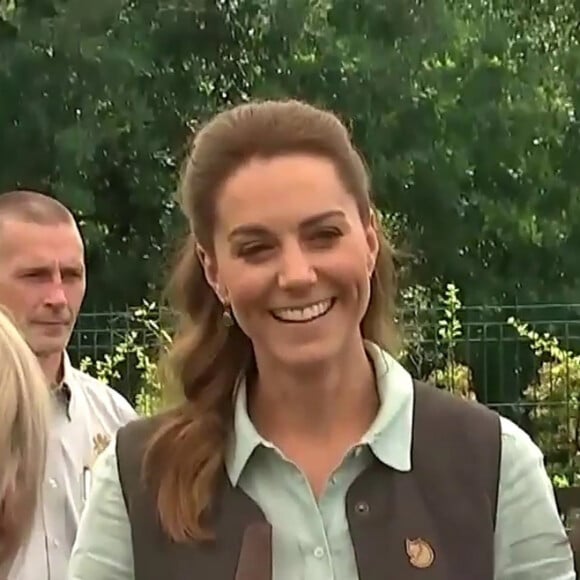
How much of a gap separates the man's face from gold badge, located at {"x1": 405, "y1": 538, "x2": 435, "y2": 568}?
6.63 feet

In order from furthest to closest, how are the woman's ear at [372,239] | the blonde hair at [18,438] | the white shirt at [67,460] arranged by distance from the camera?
the white shirt at [67,460], the blonde hair at [18,438], the woman's ear at [372,239]

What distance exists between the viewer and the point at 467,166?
16.9m

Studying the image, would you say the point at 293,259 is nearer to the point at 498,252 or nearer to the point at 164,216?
the point at 164,216

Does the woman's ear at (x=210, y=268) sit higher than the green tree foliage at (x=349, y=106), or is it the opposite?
the green tree foliage at (x=349, y=106)

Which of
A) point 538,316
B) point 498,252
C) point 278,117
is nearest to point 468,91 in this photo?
point 498,252

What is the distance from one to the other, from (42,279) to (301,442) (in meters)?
1.99

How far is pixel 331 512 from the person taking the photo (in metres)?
2.22

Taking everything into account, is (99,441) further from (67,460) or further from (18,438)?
(18,438)

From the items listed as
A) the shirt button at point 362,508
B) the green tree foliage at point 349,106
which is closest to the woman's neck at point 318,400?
the shirt button at point 362,508

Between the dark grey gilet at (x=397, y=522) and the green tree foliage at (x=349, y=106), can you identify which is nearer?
the dark grey gilet at (x=397, y=522)

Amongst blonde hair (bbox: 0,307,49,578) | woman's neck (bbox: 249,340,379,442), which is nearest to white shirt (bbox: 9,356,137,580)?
blonde hair (bbox: 0,307,49,578)

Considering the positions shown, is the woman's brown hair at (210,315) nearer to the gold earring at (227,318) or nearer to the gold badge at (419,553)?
the gold earring at (227,318)

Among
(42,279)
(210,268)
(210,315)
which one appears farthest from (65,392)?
(210,268)

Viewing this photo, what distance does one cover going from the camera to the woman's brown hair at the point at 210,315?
2238 mm
